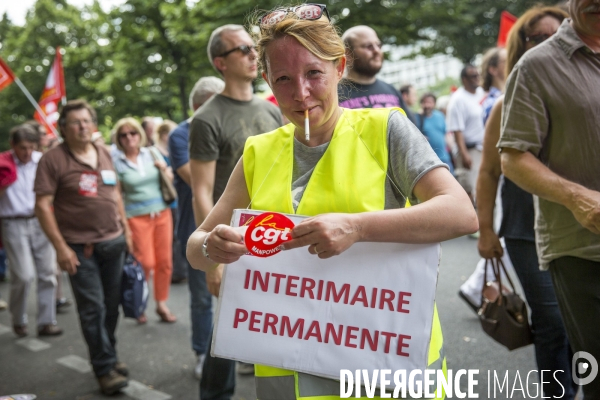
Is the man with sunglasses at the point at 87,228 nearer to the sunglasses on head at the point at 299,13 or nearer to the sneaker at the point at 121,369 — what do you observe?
the sneaker at the point at 121,369

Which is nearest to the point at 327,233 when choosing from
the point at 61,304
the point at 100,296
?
the point at 100,296

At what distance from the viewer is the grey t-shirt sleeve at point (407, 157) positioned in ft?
5.75

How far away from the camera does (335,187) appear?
5.98 ft

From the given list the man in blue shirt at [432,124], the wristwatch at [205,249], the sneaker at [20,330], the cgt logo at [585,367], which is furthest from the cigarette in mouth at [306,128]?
the man in blue shirt at [432,124]

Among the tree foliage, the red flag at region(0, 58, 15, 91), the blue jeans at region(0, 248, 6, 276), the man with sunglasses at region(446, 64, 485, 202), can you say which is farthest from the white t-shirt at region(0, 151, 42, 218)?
the tree foliage

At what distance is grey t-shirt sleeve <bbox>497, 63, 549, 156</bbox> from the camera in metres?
2.49

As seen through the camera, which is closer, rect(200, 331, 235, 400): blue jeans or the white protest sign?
the white protest sign

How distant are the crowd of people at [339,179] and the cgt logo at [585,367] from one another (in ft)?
0.09

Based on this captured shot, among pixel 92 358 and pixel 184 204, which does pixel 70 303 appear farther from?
pixel 184 204

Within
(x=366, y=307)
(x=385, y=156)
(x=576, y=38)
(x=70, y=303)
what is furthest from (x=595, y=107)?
(x=70, y=303)

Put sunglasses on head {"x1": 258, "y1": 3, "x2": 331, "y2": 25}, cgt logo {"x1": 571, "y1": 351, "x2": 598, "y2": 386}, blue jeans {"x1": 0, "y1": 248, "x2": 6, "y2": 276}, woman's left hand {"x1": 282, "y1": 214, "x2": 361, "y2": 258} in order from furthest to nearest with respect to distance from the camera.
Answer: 1. blue jeans {"x1": 0, "y1": 248, "x2": 6, "y2": 276}
2. cgt logo {"x1": 571, "y1": 351, "x2": 598, "y2": 386}
3. sunglasses on head {"x1": 258, "y1": 3, "x2": 331, "y2": 25}
4. woman's left hand {"x1": 282, "y1": 214, "x2": 361, "y2": 258}

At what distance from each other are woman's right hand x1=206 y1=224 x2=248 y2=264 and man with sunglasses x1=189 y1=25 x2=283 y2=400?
1630 millimetres

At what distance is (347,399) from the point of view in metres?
1.82

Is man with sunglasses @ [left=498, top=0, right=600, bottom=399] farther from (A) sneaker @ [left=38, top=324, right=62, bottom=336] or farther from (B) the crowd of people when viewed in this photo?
(A) sneaker @ [left=38, top=324, right=62, bottom=336]
